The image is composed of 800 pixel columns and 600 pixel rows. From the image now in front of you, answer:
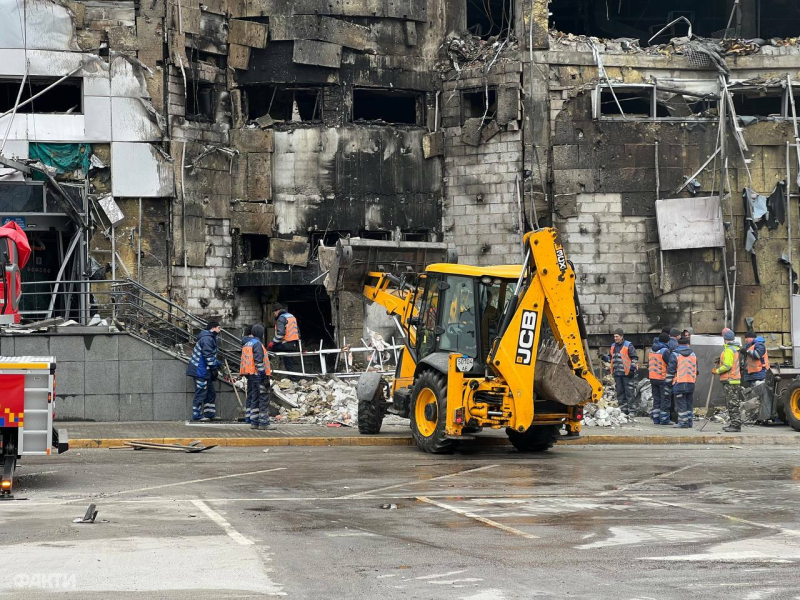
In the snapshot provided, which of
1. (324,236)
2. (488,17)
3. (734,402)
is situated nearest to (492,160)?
(324,236)

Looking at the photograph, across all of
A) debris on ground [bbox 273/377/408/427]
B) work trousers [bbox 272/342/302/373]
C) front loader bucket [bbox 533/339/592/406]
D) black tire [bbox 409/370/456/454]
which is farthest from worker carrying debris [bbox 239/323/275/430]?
work trousers [bbox 272/342/302/373]

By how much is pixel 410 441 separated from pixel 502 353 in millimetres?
3243

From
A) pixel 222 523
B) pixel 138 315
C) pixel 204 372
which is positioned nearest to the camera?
pixel 222 523

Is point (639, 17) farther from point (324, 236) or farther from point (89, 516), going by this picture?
point (89, 516)

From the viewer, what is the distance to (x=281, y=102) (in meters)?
28.7

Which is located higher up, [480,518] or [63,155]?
[63,155]

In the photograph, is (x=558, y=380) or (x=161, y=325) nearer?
(x=558, y=380)

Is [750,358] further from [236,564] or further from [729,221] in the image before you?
[236,564]

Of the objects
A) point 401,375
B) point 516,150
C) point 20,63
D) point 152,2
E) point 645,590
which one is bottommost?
point 645,590

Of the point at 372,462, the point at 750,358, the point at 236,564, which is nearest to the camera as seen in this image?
the point at 236,564

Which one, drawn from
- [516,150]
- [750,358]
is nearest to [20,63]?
[516,150]

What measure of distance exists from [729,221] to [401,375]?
12897 mm

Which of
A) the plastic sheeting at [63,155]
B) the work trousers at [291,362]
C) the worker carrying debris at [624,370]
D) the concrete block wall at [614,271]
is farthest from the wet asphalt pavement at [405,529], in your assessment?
the concrete block wall at [614,271]

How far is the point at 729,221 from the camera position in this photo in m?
27.9
